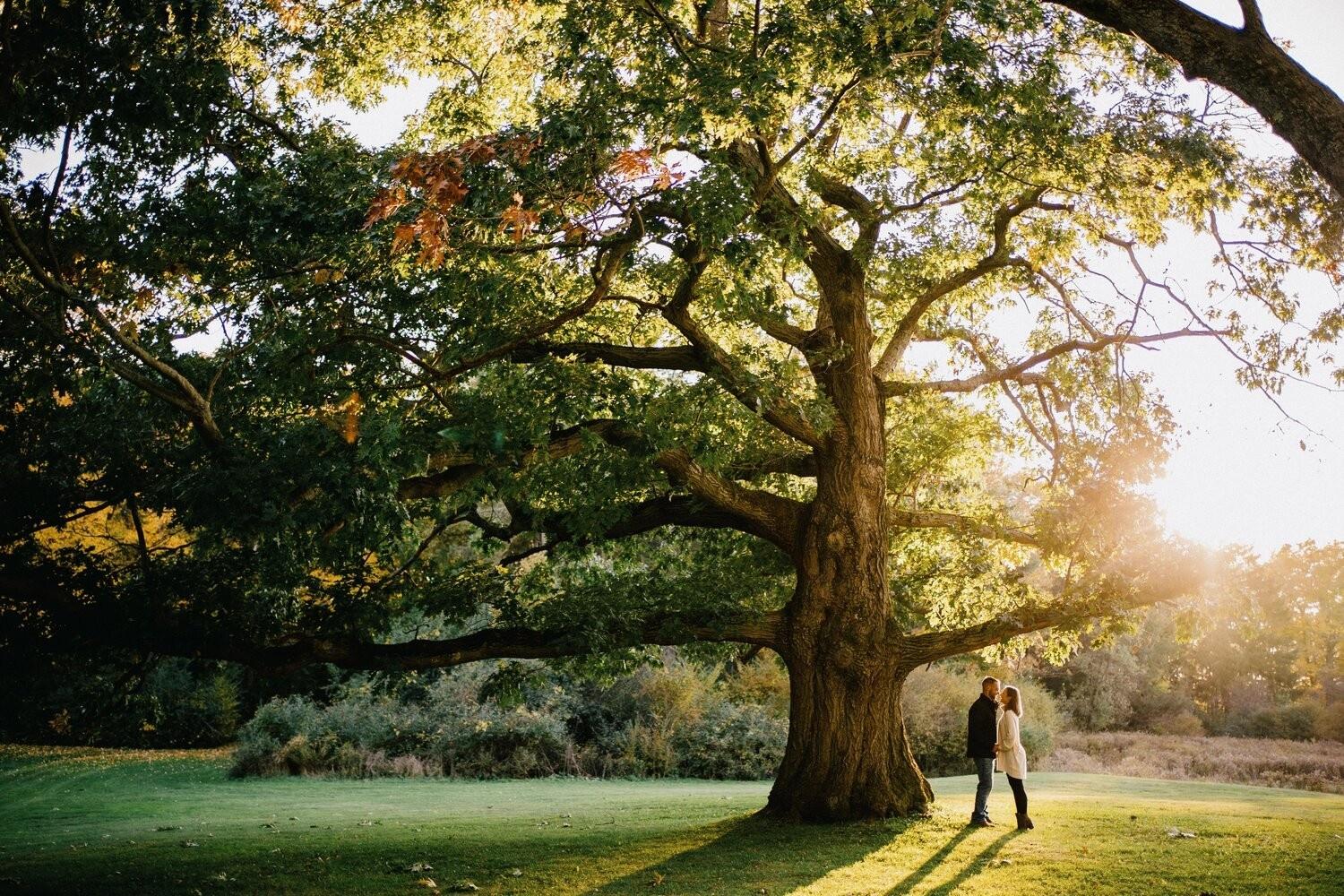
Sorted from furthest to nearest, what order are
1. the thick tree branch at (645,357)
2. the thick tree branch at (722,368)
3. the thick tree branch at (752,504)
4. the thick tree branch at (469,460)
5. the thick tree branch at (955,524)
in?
the thick tree branch at (955,524)
the thick tree branch at (752,504)
the thick tree branch at (645,357)
the thick tree branch at (722,368)
the thick tree branch at (469,460)

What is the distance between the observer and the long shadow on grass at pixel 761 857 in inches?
354

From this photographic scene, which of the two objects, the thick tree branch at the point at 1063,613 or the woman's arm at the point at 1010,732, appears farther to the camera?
the thick tree branch at the point at 1063,613

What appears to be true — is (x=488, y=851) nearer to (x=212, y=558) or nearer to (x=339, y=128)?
(x=212, y=558)

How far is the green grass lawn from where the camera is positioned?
8.95 m

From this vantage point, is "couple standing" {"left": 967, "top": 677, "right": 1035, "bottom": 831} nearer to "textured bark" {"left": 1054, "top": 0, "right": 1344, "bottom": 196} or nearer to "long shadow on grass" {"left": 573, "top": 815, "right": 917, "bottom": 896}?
"long shadow on grass" {"left": 573, "top": 815, "right": 917, "bottom": 896}

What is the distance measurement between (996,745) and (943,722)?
1528 centimetres

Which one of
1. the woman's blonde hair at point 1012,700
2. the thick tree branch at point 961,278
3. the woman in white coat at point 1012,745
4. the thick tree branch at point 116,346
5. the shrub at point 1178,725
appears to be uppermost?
the thick tree branch at point 961,278

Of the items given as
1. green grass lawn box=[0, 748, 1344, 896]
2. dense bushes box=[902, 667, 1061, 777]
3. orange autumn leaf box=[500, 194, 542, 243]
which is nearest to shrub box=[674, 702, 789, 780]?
dense bushes box=[902, 667, 1061, 777]

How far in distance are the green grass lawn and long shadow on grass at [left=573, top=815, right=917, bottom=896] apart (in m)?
0.04

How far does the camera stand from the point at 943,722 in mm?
26500

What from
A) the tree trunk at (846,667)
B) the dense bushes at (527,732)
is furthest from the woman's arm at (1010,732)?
the dense bushes at (527,732)

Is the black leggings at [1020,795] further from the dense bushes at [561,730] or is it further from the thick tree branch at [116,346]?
the dense bushes at [561,730]

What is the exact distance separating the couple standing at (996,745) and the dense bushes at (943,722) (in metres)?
14.0

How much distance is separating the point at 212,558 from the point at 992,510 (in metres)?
11.4
